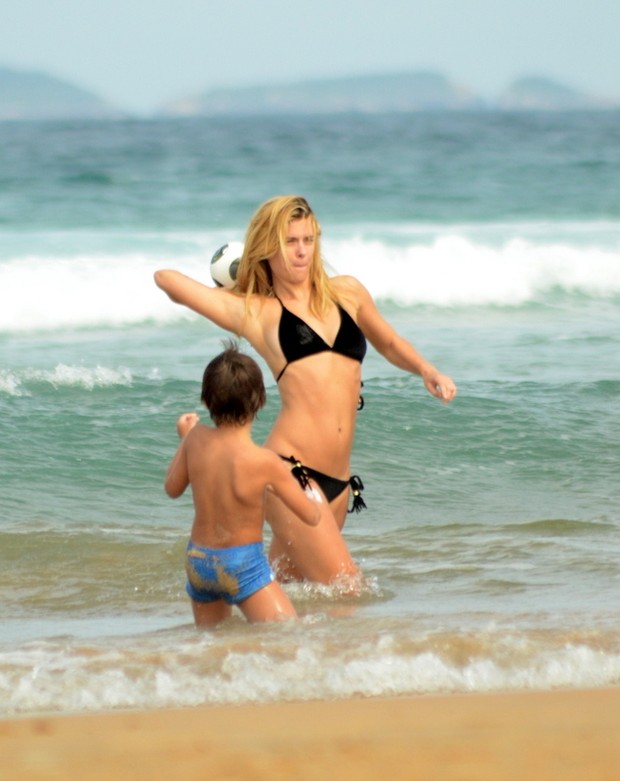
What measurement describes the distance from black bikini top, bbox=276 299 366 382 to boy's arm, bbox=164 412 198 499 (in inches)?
22.0

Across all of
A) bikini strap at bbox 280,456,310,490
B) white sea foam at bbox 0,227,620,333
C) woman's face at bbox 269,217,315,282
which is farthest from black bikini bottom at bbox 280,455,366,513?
white sea foam at bbox 0,227,620,333

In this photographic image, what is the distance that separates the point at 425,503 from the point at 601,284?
1071 cm

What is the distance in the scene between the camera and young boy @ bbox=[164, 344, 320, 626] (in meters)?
4.60

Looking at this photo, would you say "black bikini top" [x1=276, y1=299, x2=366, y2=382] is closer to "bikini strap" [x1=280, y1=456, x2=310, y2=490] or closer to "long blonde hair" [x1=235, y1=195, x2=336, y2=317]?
"long blonde hair" [x1=235, y1=195, x2=336, y2=317]

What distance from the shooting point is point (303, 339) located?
203 inches

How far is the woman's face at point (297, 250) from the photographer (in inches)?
199

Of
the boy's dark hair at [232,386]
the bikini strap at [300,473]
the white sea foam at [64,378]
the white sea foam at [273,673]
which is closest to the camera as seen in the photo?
the white sea foam at [273,673]

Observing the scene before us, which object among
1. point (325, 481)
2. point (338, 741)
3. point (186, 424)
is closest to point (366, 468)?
point (325, 481)

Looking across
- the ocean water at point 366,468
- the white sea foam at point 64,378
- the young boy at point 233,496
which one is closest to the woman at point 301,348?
the ocean water at point 366,468

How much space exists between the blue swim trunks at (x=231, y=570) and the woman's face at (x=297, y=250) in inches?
42.8

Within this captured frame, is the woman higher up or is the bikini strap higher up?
the woman

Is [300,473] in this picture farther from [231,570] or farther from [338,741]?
[338,741]

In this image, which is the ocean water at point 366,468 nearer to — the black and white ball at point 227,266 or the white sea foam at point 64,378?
the white sea foam at point 64,378

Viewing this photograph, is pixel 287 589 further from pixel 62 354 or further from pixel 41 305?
pixel 41 305
